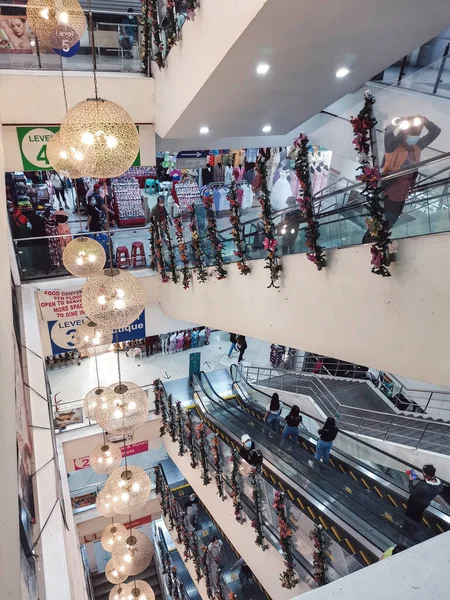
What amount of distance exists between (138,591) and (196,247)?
19.5 ft

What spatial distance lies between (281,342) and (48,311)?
5522 millimetres

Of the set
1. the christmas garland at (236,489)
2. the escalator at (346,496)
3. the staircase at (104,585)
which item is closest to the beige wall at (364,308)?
the christmas garland at (236,489)

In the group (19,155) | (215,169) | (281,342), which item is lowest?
(281,342)

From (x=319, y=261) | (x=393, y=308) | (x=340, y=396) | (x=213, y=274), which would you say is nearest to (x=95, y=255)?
(x=213, y=274)

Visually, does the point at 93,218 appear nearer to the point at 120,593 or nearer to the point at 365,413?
the point at 365,413

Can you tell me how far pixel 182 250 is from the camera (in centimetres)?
721

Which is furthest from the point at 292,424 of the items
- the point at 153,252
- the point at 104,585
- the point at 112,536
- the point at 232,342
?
the point at 104,585

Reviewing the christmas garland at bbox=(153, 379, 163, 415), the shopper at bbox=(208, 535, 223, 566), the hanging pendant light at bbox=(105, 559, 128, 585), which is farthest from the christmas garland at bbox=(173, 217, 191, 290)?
the shopper at bbox=(208, 535, 223, 566)

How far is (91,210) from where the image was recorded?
870cm

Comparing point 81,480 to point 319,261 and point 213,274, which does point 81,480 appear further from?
point 319,261

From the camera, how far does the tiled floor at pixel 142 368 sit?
11.2 metres

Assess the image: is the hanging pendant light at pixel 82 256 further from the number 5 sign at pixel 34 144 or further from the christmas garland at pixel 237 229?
the number 5 sign at pixel 34 144

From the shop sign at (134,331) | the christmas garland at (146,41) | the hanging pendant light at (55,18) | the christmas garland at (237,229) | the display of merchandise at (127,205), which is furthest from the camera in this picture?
the display of merchandise at (127,205)

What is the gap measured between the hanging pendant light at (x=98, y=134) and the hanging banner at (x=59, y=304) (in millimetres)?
6050
